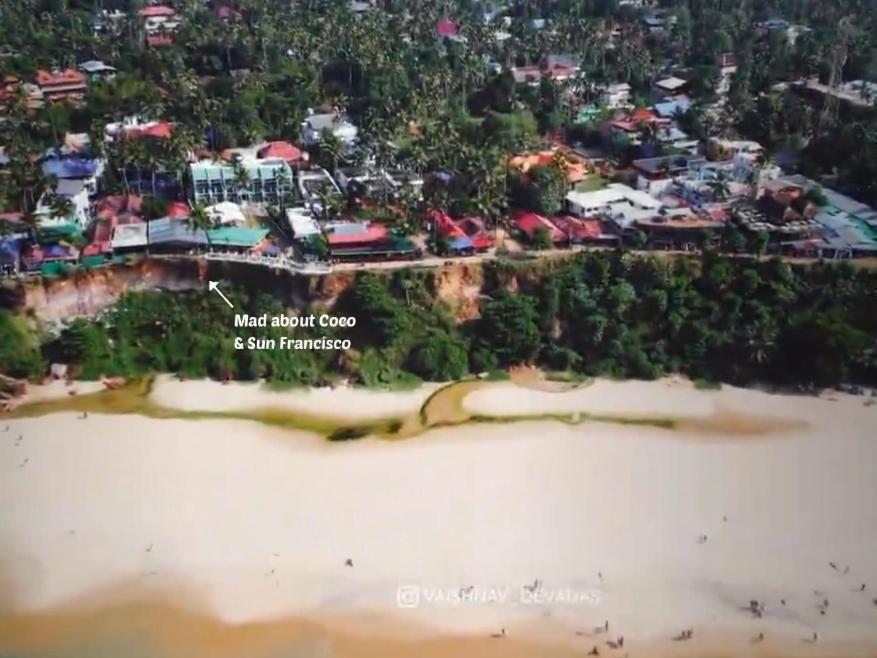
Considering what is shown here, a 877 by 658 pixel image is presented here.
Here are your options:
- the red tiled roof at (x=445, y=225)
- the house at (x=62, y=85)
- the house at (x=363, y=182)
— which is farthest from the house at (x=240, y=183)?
the house at (x=62, y=85)

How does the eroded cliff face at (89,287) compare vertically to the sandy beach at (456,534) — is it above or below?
above

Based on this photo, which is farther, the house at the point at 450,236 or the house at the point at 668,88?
the house at the point at 668,88

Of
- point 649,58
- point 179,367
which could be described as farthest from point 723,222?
point 179,367

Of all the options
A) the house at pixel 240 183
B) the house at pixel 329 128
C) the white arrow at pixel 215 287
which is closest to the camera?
the white arrow at pixel 215 287

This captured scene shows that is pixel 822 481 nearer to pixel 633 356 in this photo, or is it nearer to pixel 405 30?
pixel 633 356

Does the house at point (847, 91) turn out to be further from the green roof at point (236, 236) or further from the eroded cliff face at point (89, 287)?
the eroded cliff face at point (89, 287)

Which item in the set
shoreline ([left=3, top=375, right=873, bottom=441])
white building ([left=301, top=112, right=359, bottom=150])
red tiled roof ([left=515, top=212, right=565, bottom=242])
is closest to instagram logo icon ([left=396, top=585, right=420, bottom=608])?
shoreline ([left=3, top=375, right=873, bottom=441])

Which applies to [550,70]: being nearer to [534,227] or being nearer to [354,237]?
[534,227]
